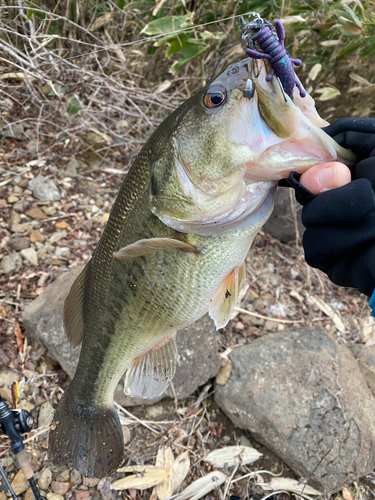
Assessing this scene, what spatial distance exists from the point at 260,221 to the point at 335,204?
0.94ft

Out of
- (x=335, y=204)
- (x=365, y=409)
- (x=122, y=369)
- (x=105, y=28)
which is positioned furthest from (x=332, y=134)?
(x=105, y=28)

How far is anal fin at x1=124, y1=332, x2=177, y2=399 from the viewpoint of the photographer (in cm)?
172

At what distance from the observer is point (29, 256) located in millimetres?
2738

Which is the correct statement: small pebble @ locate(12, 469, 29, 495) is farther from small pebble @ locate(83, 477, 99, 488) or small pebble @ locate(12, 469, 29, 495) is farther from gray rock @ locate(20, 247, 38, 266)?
gray rock @ locate(20, 247, 38, 266)

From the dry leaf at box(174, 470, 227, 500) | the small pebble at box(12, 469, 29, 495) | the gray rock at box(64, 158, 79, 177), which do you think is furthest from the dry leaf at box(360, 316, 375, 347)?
the gray rock at box(64, 158, 79, 177)

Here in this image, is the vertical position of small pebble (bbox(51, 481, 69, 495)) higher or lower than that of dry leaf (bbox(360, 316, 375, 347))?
higher

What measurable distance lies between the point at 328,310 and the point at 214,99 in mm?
2575

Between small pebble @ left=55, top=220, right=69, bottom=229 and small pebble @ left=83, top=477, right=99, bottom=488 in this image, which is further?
small pebble @ left=55, top=220, right=69, bottom=229

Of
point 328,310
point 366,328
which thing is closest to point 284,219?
point 328,310

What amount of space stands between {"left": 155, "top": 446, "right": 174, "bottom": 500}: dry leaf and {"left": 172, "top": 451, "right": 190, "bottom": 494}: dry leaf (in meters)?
0.02

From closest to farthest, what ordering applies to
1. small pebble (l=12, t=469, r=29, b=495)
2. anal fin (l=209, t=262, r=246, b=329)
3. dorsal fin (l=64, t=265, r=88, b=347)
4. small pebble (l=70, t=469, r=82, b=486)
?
anal fin (l=209, t=262, r=246, b=329) < dorsal fin (l=64, t=265, r=88, b=347) < small pebble (l=12, t=469, r=29, b=495) < small pebble (l=70, t=469, r=82, b=486)

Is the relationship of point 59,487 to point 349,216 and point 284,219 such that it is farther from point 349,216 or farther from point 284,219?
point 284,219

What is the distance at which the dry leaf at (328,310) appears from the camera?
307cm

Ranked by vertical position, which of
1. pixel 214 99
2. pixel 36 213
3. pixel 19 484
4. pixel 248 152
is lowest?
pixel 19 484
